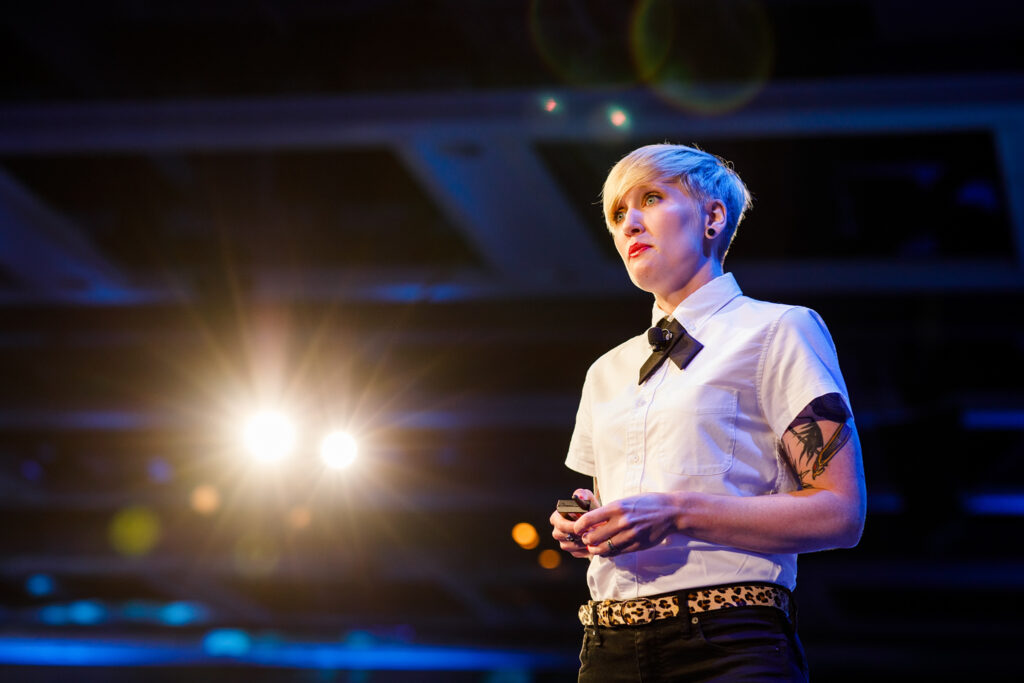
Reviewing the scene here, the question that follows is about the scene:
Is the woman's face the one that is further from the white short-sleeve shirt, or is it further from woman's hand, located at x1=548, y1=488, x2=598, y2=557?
woman's hand, located at x1=548, y1=488, x2=598, y2=557

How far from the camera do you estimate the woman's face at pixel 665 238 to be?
5.44 feet

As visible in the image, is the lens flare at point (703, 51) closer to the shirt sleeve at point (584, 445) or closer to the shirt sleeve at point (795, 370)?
the shirt sleeve at point (584, 445)

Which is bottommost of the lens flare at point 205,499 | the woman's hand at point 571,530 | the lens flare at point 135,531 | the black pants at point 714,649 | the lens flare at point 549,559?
the black pants at point 714,649

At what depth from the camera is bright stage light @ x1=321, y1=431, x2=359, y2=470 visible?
7.20 m

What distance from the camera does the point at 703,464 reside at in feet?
4.94

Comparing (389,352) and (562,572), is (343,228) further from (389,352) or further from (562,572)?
(562,572)

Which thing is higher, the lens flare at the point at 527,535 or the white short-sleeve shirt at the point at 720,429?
the lens flare at the point at 527,535

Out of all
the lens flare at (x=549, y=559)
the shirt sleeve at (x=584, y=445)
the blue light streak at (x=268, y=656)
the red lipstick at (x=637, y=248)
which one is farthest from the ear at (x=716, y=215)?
the blue light streak at (x=268, y=656)

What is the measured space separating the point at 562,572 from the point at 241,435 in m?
4.80

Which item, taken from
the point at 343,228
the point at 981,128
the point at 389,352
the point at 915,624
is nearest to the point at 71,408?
the point at 389,352

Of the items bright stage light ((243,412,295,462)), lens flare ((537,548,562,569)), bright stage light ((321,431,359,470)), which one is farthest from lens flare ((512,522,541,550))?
bright stage light ((243,412,295,462))

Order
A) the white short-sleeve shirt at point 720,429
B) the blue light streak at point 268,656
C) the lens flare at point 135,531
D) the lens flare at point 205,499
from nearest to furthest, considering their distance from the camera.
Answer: the white short-sleeve shirt at point 720,429 < the lens flare at point 205,499 < the lens flare at point 135,531 < the blue light streak at point 268,656

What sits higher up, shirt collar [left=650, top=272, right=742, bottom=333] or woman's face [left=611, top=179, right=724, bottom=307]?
woman's face [left=611, top=179, right=724, bottom=307]

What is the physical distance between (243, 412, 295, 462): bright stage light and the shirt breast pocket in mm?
5806
